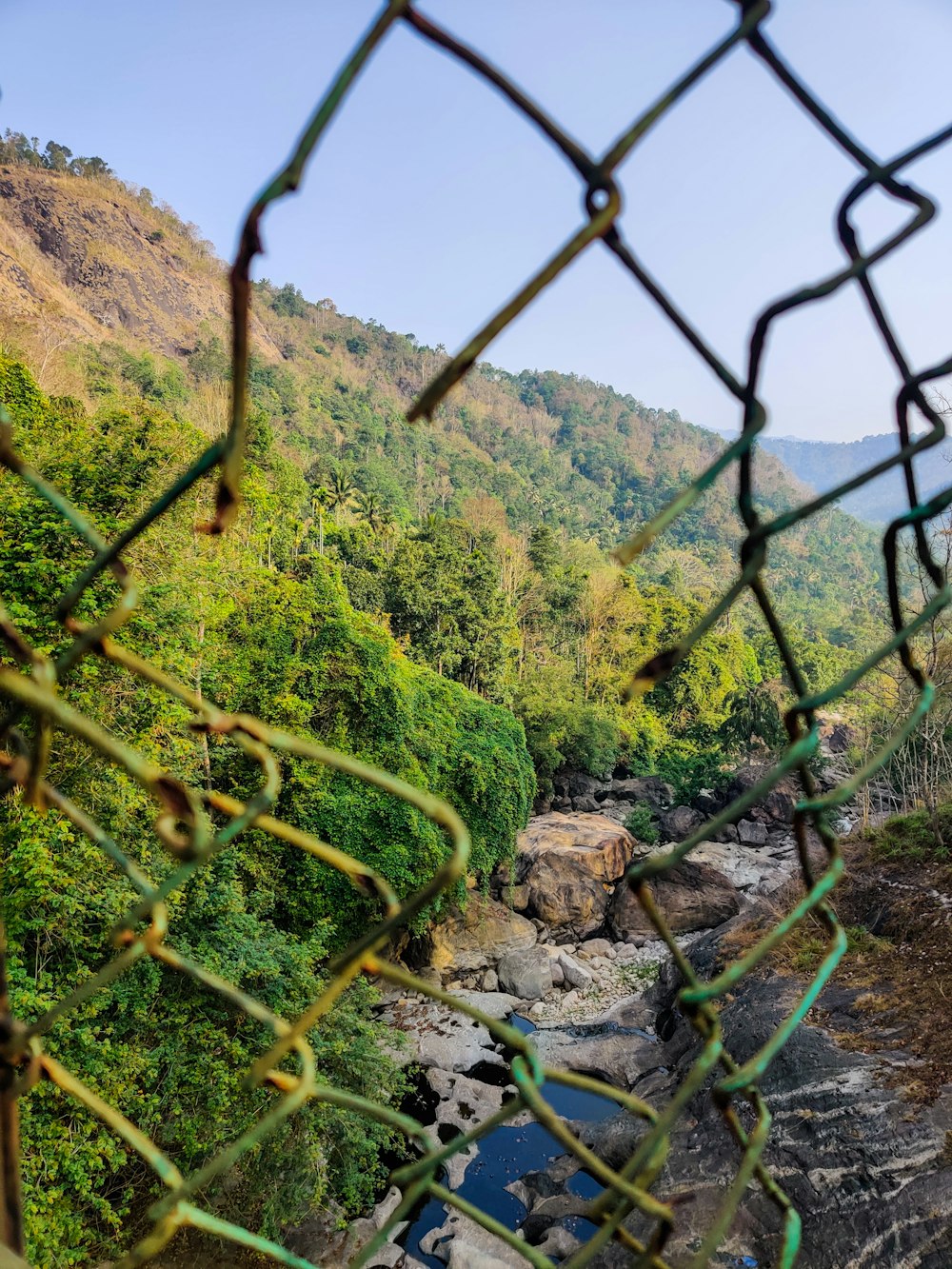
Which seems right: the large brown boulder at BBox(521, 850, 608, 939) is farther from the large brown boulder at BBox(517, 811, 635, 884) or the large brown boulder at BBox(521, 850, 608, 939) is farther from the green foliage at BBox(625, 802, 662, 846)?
the green foliage at BBox(625, 802, 662, 846)

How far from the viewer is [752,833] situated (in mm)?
18703

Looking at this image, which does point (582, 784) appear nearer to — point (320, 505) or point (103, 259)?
point (320, 505)

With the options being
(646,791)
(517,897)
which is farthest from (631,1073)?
(646,791)

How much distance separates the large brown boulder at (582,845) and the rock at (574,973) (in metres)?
2.21

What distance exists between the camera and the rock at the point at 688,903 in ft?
44.1

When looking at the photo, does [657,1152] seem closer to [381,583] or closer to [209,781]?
[209,781]

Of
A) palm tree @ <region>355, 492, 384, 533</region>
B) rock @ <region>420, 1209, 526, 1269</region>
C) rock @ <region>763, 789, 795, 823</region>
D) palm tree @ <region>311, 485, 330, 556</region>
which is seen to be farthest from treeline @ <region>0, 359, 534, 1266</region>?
palm tree @ <region>355, 492, 384, 533</region>

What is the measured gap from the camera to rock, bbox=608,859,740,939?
13.4 meters

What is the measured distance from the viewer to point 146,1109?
543 centimetres

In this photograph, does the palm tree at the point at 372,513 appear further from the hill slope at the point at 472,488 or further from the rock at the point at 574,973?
the rock at the point at 574,973

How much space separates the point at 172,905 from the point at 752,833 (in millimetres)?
15413

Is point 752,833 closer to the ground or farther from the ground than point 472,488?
closer to the ground

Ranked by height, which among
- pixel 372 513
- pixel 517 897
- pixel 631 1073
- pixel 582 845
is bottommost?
pixel 631 1073

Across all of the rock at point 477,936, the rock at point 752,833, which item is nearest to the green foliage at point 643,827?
the rock at point 752,833
